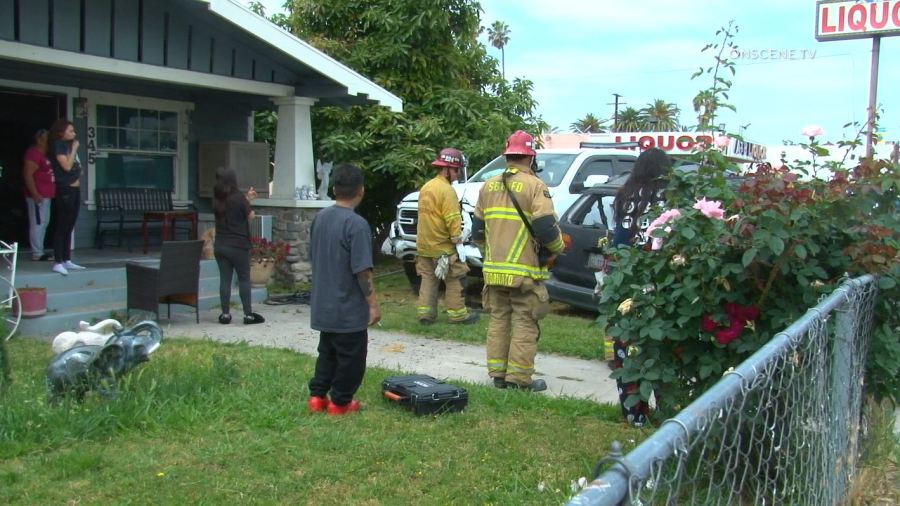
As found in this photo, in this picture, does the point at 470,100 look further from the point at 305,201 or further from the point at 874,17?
the point at 874,17

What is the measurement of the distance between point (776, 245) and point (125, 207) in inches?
403

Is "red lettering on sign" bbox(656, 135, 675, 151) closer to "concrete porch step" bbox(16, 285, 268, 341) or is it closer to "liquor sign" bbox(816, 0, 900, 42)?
"liquor sign" bbox(816, 0, 900, 42)

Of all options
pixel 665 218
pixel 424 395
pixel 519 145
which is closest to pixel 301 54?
pixel 519 145

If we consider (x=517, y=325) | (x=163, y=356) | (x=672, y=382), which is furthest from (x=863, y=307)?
(x=163, y=356)

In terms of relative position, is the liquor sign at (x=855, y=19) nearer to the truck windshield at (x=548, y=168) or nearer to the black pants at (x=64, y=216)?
the truck windshield at (x=548, y=168)

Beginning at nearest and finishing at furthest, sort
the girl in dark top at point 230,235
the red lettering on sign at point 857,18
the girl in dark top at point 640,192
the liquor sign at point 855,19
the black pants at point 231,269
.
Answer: the girl in dark top at point 640,192 → the girl in dark top at point 230,235 → the black pants at point 231,269 → the liquor sign at point 855,19 → the red lettering on sign at point 857,18


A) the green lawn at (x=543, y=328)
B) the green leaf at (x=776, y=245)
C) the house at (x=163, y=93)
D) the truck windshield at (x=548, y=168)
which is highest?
the house at (x=163, y=93)

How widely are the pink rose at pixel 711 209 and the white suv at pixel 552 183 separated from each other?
22.2 feet

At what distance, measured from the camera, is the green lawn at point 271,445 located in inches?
171

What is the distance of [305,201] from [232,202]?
321 cm

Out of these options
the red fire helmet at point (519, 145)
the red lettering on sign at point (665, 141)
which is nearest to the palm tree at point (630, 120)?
the red lettering on sign at point (665, 141)

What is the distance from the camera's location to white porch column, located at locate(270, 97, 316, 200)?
1227 centimetres

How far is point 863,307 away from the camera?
13.5 feet

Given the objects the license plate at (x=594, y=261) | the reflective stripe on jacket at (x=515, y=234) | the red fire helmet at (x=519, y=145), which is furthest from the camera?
the license plate at (x=594, y=261)
